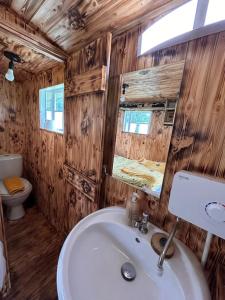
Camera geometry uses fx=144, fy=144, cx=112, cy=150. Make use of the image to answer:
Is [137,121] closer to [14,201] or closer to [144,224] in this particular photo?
[144,224]

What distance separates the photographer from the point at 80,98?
1.10 meters

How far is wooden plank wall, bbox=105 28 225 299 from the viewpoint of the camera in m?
0.57

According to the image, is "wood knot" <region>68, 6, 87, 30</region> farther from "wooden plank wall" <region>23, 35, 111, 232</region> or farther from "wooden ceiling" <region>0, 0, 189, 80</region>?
"wooden plank wall" <region>23, 35, 111, 232</region>

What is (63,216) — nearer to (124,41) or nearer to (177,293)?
(177,293)

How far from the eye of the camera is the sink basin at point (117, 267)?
1.82 feet

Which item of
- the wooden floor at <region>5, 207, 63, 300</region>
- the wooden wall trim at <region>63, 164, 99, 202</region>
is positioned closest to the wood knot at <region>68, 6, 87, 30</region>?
the wooden wall trim at <region>63, 164, 99, 202</region>

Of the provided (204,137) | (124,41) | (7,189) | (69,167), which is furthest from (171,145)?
(7,189)

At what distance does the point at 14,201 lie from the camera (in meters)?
1.79

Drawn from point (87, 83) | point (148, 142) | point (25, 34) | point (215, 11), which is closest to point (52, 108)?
point (25, 34)

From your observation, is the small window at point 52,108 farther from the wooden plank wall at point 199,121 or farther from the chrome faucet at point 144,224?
the chrome faucet at point 144,224

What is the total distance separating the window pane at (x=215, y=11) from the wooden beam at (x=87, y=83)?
0.53m

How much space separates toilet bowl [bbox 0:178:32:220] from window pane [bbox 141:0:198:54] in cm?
199

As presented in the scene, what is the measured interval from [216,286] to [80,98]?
1.26 meters

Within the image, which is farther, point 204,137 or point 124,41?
point 124,41
